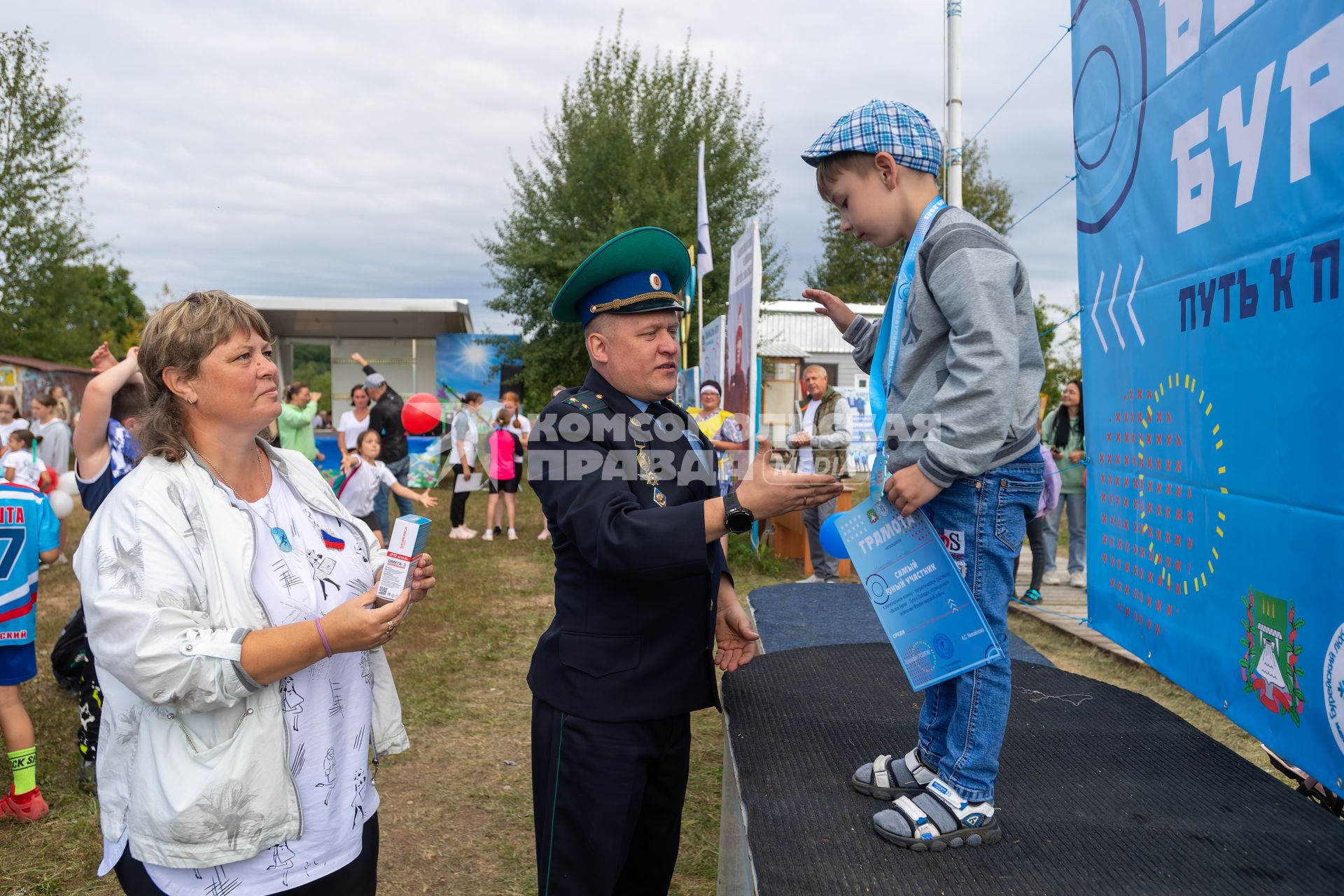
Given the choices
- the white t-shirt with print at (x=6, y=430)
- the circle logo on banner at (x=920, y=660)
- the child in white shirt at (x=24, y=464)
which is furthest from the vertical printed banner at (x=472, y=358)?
the circle logo on banner at (x=920, y=660)

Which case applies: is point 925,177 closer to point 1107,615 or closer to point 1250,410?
point 1250,410

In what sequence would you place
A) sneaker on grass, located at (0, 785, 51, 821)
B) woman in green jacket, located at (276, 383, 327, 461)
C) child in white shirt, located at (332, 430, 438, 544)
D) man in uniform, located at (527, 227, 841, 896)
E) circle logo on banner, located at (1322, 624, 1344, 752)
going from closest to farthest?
circle logo on banner, located at (1322, 624, 1344, 752)
man in uniform, located at (527, 227, 841, 896)
sneaker on grass, located at (0, 785, 51, 821)
child in white shirt, located at (332, 430, 438, 544)
woman in green jacket, located at (276, 383, 327, 461)

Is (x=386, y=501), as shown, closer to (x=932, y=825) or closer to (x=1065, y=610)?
(x=1065, y=610)

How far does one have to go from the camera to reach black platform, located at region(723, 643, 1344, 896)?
1.82m

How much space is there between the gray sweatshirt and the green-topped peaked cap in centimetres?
60

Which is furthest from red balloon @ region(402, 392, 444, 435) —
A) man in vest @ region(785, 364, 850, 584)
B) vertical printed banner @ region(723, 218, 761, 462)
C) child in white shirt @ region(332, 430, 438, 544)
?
man in vest @ region(785, 364, 850, 584)

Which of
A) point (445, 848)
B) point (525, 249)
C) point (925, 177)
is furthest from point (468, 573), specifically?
point (525, 249)

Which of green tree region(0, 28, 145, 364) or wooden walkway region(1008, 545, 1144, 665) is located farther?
green tree region(0, 28, 145, 364)

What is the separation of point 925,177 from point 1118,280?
1034 mm

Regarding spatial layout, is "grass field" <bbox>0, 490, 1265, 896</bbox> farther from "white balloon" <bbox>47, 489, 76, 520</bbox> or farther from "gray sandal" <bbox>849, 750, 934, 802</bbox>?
"gray sandal" <bbox>849, 750, 934, 802</bbox>

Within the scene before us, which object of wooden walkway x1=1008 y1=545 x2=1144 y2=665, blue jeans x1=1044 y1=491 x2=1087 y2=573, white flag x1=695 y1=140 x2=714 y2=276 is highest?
white flag x1=695 y1=140 x2=714 y2=276

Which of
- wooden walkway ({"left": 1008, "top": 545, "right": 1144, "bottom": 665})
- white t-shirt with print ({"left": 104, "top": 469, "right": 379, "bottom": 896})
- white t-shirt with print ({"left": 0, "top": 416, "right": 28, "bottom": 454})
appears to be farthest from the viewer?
white t-shirt with print ({"left": 0, "top": 416, "right": 28, "bottom": 454})

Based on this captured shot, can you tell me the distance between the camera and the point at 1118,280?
2.68m

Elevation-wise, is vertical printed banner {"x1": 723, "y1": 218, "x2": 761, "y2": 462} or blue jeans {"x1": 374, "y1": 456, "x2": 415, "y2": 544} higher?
vertical printed banner {"x1": 723, "y1": 218, "x2": 761, "y2": 462}
